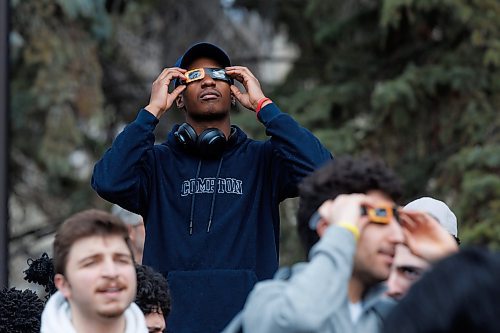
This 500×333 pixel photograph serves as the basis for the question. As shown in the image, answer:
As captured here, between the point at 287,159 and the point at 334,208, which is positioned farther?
the point at 287,159

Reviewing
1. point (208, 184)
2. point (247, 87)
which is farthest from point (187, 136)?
point (247, 87)

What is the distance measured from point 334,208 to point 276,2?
12.7 metres

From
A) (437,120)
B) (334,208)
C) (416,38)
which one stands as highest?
(416,38)

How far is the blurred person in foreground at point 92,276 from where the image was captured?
13.6ft

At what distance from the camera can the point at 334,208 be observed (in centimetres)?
405

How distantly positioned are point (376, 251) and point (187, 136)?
1.83 m

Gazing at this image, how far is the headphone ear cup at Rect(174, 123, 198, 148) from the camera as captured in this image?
18.7 ft

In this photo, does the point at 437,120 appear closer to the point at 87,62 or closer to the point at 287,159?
the point at 87,62

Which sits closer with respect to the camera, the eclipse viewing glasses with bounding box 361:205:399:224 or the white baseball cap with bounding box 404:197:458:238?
the eclipse viewing glasses with bounding box 361:205:399:224

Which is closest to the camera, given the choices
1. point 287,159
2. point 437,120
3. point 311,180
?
point 311,180

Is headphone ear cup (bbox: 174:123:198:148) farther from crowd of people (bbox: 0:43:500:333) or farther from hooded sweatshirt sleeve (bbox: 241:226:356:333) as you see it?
hooded sweatshirt sleeve (bbox: 241:226:356:333)

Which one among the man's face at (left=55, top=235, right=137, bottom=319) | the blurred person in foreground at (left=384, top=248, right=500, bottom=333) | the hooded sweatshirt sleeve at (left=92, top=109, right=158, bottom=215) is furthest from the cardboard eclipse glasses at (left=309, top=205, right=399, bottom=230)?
the hooded sweatshirt sleeve at (left=92, top=109, right=158, bottom=215)

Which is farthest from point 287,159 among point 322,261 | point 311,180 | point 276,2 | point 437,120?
point 276,2

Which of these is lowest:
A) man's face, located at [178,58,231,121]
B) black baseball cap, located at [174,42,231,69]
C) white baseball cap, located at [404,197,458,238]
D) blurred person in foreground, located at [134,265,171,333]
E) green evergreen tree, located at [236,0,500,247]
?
blurred person in foreground, located at [134,265,171,333]
